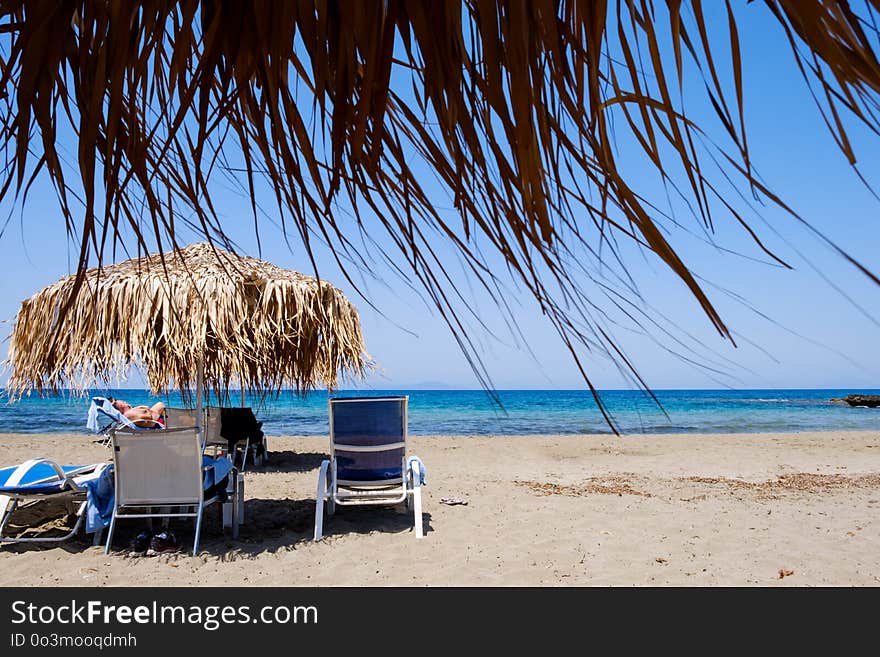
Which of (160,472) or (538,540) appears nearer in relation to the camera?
(160,472)

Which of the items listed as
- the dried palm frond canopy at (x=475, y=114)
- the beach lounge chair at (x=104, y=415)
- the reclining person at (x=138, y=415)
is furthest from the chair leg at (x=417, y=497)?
the dried palm frond canopy at (x=475, y=114)

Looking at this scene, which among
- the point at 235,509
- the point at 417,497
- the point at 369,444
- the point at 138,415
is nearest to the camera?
the point at 235,509

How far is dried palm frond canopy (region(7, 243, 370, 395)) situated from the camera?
614 centimetres

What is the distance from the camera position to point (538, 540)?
4.93m

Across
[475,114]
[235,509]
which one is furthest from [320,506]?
[475,114]

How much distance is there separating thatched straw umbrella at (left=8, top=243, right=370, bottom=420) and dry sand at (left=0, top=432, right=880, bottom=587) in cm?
142

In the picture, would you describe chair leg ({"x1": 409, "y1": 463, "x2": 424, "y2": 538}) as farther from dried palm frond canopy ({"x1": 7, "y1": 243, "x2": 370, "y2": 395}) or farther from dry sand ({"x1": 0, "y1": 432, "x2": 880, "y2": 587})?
dried palm frond canopy ({"x1": 7, "y1": 243, "x2": 370, "y2": 395})

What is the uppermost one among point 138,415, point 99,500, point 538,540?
point 138,415

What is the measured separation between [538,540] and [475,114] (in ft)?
15.2

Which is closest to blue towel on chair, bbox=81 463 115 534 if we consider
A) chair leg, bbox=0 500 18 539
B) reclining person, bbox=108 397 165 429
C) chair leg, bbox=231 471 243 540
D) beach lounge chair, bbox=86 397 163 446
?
Result: chair leg, bbox=0 500 18 539

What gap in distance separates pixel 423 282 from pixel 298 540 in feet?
15.3

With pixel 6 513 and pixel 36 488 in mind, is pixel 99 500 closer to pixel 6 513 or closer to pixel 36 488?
pixel 36 488
